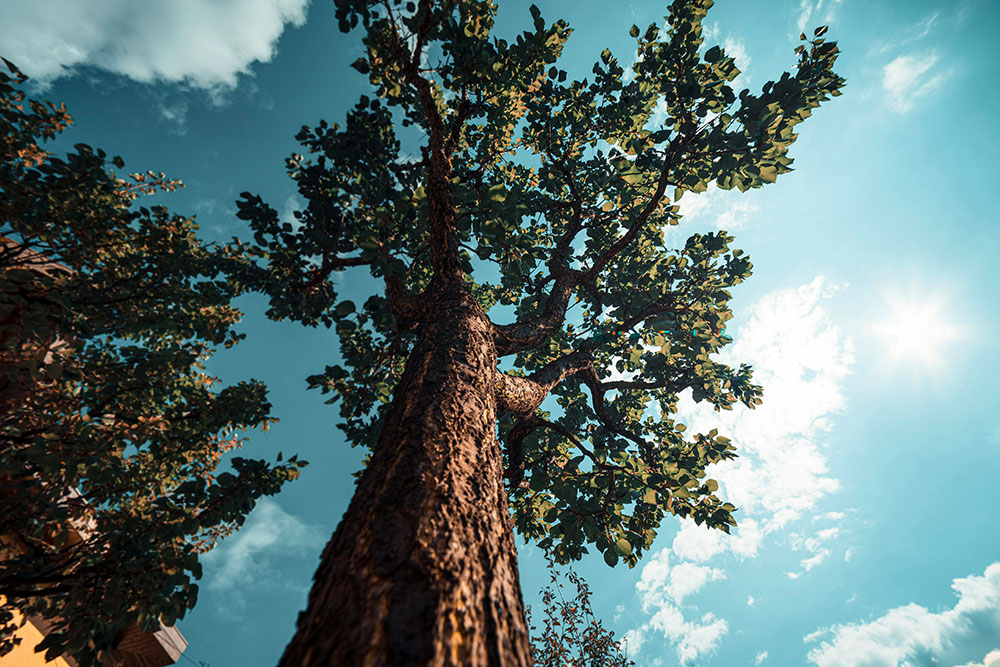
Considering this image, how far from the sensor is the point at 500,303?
8398 mm

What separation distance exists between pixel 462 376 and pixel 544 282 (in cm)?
480

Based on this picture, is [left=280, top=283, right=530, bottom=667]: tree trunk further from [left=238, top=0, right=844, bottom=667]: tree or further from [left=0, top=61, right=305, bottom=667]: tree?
[left=0, top=61, right=305, bottom=667]: tree

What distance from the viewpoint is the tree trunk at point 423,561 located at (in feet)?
3.19

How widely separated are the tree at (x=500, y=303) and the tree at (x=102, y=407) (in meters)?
1.44

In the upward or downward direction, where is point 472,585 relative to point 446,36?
downward

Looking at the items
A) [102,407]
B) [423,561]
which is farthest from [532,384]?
[102,407]

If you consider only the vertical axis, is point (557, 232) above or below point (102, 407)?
above

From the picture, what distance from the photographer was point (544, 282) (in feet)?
23.2

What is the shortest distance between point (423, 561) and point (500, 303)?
734 cm

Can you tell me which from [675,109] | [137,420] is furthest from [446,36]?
[137,420]

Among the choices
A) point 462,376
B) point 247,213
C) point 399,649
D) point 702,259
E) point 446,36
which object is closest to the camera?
point 399,649

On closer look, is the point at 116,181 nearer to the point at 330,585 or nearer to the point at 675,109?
the point at 330,585

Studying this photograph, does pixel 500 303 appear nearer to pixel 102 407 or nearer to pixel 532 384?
Result: pixel 532 384

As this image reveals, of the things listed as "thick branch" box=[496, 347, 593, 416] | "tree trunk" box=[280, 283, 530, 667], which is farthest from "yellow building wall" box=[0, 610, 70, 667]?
"tree trunk" box=[280, 283, 530, 667]
